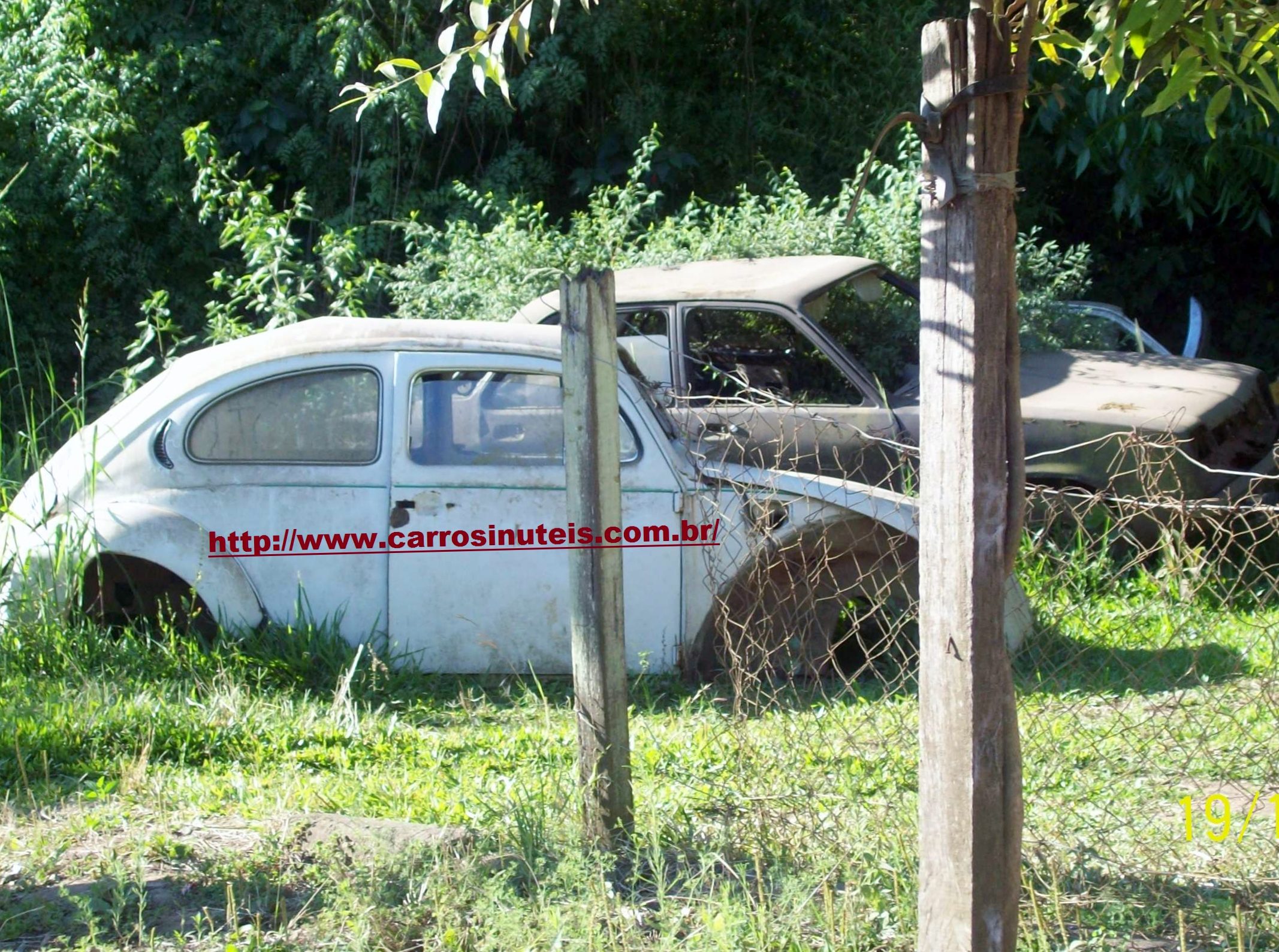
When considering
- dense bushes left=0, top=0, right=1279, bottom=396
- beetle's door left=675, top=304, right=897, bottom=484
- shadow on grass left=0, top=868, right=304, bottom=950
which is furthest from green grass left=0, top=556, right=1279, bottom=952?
dense bushes left=0, top=0, right=1279, bottom=396

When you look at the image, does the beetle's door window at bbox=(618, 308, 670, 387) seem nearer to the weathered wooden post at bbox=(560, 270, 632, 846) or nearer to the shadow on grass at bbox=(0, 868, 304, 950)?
the weathered wooden post at bbox=(560, 270, 632, 846)

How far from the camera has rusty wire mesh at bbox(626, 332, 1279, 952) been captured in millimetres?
3283

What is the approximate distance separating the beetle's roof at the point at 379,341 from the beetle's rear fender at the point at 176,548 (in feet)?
2.04

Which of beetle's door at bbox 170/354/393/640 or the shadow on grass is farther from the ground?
beetle's door at bbox 170/354/393/640

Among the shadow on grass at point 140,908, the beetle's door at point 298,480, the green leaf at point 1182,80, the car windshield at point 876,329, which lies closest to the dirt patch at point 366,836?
the shadow on grass at point 140,908

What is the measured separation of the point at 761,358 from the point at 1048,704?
291 centimetres

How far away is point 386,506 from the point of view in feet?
17.5

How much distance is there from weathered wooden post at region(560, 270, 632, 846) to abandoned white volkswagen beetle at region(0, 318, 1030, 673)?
63.9 inches

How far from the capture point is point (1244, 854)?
351 cm

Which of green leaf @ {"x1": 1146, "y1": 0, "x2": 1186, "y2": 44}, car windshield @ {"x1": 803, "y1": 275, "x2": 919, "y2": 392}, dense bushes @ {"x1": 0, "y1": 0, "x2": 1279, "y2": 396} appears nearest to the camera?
green leaf @ {"x1": 1146, "y1": 0, "x2": 1186, "y2": 44}

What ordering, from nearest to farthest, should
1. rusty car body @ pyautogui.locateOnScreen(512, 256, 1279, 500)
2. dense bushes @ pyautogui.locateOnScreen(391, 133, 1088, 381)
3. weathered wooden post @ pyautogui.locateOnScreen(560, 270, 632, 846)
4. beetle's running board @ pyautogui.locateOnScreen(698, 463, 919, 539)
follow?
weathered wooden post @ pyautogui.locateOnScreen(560, 270, 632, 846) → beetle's running board @ pyautogui.locateOnScreen(698, 463, 919, 539) → rusty car body @ pyautogui.locateOnScreen(512, 256, 1279, 500) → dense bushes @ pyautogui.locateOnScreen(391, 133, 1088, 381)

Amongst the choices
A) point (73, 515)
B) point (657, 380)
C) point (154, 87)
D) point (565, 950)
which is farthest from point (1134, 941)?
point (154, 87)

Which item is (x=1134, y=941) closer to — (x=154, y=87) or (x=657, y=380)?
(x=657, y=380)

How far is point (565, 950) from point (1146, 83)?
9.26 metres
